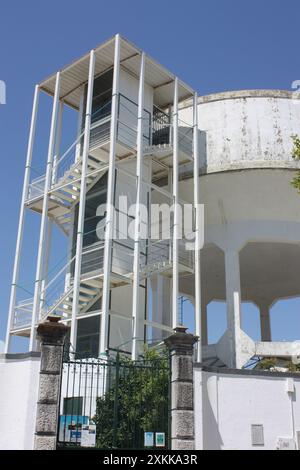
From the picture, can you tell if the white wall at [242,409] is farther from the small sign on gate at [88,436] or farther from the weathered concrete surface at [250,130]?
the weathered concrete surface at [250,130]

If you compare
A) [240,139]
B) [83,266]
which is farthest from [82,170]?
[240,139]

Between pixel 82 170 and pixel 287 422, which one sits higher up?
pixel 82 170

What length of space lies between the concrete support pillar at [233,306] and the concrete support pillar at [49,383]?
44.8 ft

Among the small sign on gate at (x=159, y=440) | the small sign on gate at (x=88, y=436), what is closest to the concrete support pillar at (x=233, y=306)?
the small sign on gate at (x=159, y=440)

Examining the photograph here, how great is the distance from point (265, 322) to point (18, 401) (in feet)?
90.9

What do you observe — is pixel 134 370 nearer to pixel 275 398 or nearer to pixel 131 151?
pixel 275 398

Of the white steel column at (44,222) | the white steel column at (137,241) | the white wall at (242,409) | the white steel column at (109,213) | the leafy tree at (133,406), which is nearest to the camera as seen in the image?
the leafy tree at (133,406)

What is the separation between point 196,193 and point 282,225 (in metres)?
4.47

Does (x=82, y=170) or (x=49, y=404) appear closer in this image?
(x=49, y=404)

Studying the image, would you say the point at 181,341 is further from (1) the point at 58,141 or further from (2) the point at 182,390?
(1) the point at 58,141

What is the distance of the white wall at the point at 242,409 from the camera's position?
44.1 ft

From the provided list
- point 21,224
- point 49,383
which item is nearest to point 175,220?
point 21,224

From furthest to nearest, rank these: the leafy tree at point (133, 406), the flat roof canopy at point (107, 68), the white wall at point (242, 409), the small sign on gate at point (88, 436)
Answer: the flat roof canopy at point (107, 68) < the white wall at point (242, 409) < the leafy tree at point (133, 406) < the small sign on gate at point (88, 436)

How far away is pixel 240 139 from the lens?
82.7 feet
